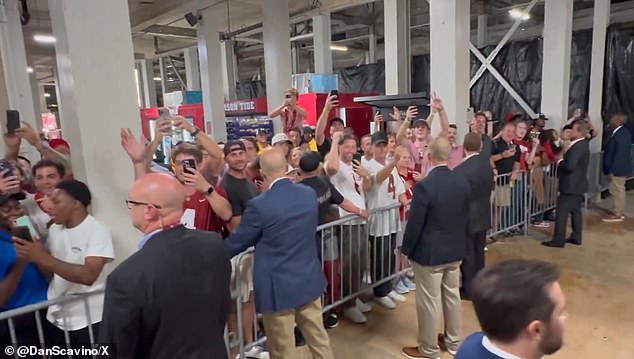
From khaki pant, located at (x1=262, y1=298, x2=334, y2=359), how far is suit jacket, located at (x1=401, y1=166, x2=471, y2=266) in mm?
837

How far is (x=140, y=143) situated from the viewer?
262 centimetres

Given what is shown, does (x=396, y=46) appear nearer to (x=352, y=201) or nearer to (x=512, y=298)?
(x=352, y=201)

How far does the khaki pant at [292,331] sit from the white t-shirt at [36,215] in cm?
130

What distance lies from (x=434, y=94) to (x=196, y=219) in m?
3.46

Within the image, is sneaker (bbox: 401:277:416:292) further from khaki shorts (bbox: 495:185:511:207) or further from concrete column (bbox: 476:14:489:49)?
concrete column (bbox: 476:14:489:49)

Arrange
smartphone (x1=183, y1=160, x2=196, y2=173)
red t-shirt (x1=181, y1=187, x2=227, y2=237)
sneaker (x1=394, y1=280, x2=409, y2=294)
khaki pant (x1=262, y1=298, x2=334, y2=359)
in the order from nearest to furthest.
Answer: khaki pant (x1=262, y1=298, x2=334, y2=359) < smartphone (x1=183, y1=160, x2=196, y2=173) < red t-shirt (x1=181, y1=187, x2=227, y2=237) < sneaker (x1=394, y1=280, x2=409, y2=294)

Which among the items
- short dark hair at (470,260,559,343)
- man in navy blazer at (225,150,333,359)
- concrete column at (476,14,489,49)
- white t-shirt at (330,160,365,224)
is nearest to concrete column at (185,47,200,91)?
concrete column at (476,14,489,49)

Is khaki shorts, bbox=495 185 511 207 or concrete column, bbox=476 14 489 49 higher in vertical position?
concrete column, bbox=476 14 489 49

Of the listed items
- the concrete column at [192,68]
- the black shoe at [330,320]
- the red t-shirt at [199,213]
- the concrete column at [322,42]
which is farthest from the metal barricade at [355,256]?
the concrete column at [192,68]

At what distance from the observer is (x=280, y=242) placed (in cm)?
238

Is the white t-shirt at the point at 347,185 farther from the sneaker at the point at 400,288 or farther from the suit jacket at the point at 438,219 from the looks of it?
the sneaker at the point at 400,288

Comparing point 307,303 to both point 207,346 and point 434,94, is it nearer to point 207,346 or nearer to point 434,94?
point 207,346

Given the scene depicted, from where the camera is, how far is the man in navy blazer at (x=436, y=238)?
115 inches

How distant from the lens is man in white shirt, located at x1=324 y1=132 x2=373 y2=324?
12.0 ft
